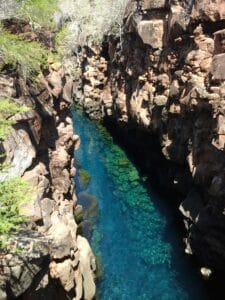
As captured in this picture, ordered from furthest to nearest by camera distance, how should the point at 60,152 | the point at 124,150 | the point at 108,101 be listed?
1. the point at 108,101
2. the point at 124,150
3. the point at 60,152

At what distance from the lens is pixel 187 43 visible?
2036 centimetres

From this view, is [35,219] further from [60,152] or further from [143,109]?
[143,109]

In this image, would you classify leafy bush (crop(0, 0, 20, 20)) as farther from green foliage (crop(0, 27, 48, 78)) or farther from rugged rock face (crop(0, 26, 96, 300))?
rugged rock face (crop(0, 26, 96, 300))

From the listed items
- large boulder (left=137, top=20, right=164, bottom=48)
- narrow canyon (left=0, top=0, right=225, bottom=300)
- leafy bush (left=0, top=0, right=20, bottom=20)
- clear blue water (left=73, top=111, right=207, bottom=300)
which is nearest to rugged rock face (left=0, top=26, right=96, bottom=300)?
narrow canyon (left=0, top=0, right=225, bottom=300)

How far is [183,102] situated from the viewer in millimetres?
19766

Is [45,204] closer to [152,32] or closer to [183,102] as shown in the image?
[183,102]

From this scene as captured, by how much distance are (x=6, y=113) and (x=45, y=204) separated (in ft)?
10.9

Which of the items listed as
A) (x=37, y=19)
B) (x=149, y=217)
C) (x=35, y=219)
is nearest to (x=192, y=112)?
(x=149, y=217)

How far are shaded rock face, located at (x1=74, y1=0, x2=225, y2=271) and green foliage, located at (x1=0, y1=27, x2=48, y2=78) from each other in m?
7.31

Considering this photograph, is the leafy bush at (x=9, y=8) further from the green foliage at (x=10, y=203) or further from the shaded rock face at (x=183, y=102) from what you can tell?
the green foliage at (x=10, y=203)

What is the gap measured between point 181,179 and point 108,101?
1503cm

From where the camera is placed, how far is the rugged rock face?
964cm

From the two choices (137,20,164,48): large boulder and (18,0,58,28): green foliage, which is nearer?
(18,0,58,28): green foliage

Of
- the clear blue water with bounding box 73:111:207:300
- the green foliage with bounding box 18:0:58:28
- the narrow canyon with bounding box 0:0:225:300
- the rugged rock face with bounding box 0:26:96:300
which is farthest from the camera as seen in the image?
the clear blue water with bounding box 73:111:207:300
